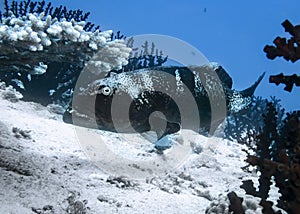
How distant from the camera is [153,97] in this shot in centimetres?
496

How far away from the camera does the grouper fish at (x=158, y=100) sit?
14.7 feet

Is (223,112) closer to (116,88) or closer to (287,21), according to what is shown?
(116,88)

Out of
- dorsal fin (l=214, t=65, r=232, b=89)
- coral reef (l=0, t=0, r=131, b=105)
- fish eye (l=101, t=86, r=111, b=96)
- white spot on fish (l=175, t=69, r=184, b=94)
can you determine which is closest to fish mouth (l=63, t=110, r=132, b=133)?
fish eye (l=101, t=86, r=111, b=96)

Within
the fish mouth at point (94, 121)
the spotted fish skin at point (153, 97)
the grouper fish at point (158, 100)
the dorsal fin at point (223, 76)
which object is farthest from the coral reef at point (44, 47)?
the dorsal fin at point (223, 76)

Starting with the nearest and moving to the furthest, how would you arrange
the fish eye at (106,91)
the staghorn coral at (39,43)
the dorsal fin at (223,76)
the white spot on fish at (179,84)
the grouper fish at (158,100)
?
the staghorn coral at (39,43) → the fish eye at (106,91) → the grouper fish at (158,100) → the white spot on fish at (179,84) → the dorsal fin at (223,76)

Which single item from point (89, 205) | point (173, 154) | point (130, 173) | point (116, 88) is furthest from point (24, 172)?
point (173, 154)

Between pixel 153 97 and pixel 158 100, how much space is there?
0.11m

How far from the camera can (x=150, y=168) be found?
4.80 m

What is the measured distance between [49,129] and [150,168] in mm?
1788

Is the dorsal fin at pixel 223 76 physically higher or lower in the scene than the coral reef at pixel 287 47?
higher

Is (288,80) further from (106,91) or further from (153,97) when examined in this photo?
(153,97)

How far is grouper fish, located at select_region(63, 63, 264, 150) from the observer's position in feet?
14.7

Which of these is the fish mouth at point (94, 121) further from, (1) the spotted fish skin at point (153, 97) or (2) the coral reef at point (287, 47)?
(2) the coral reef at point (287, 47)

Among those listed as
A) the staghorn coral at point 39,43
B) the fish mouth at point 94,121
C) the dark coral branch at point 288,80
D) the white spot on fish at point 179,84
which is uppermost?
the white spot on fish at point 179,84
